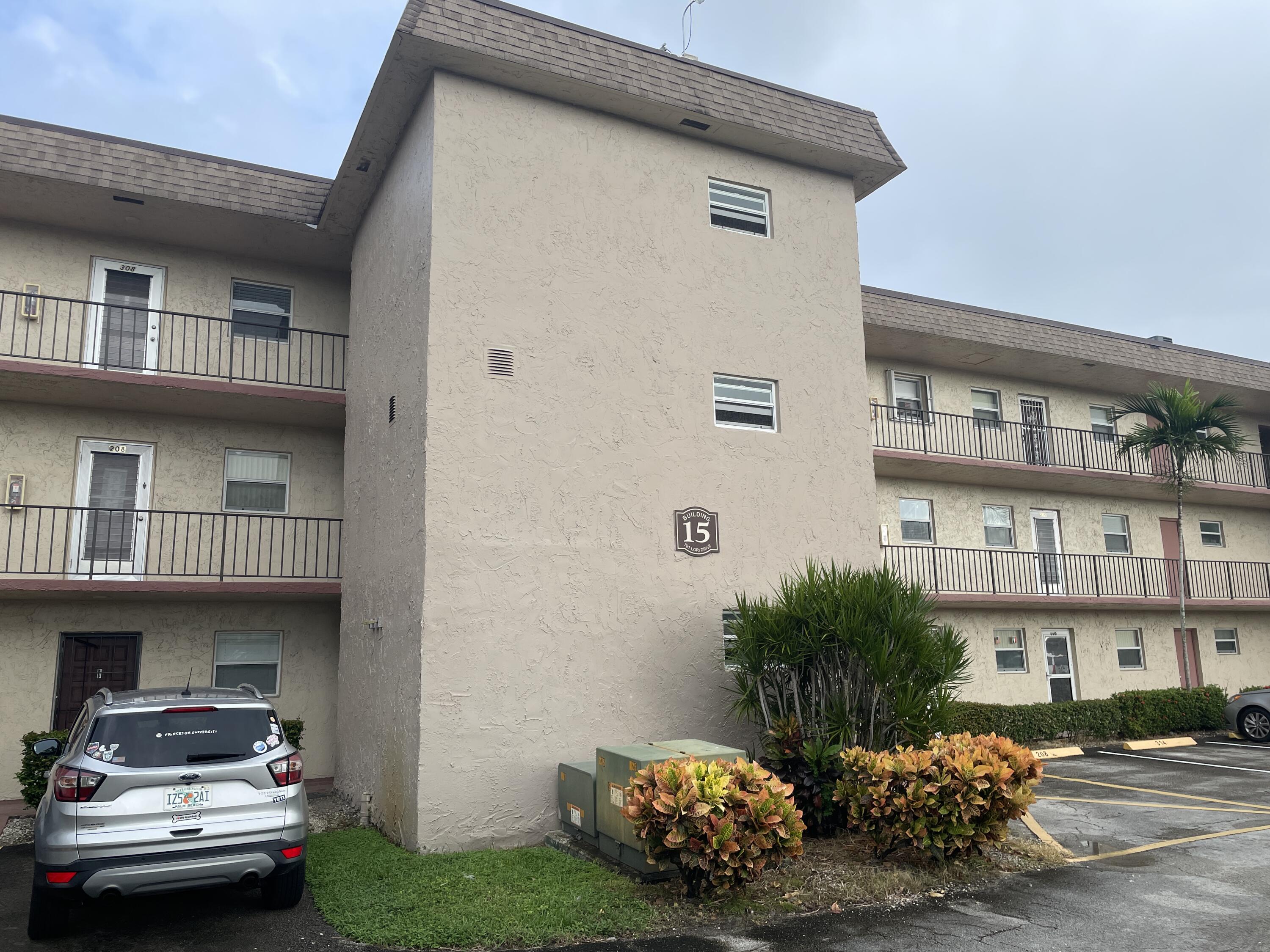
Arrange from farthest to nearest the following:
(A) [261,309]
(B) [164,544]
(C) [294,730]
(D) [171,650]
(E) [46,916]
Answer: (A) [261,309]
(B) [164,544]
(D) [171,650]
(C) [294,730]
(E) [46,916]

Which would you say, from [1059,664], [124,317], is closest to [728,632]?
[124,317]

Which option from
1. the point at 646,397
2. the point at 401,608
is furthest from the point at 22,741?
the point at 646,397

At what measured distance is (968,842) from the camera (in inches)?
324

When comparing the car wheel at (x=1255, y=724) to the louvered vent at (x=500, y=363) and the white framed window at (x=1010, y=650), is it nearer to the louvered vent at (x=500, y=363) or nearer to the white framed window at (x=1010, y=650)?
the white framed window at (x=1010, y=650)

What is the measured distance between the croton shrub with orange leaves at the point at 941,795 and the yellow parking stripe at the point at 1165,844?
1100 millimetres

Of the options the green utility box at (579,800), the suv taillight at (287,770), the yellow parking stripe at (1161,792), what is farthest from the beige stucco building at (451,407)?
the yellow parking stripe at (1161,792)

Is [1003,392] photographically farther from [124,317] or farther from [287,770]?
[287,770]

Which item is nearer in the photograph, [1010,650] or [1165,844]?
[1165,844]

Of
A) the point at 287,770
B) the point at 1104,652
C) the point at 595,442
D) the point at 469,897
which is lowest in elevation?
the point at 469,897

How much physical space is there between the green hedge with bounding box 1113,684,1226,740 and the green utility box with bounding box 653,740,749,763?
13.1 metres

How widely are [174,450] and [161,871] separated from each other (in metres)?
9.06

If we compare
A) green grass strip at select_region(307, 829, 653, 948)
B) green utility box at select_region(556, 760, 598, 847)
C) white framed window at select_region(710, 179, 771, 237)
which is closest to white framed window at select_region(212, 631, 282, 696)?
green grass strip at select_region(307, 829, 653, 948)

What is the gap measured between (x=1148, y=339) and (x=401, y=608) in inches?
819

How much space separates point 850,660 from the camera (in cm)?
983
